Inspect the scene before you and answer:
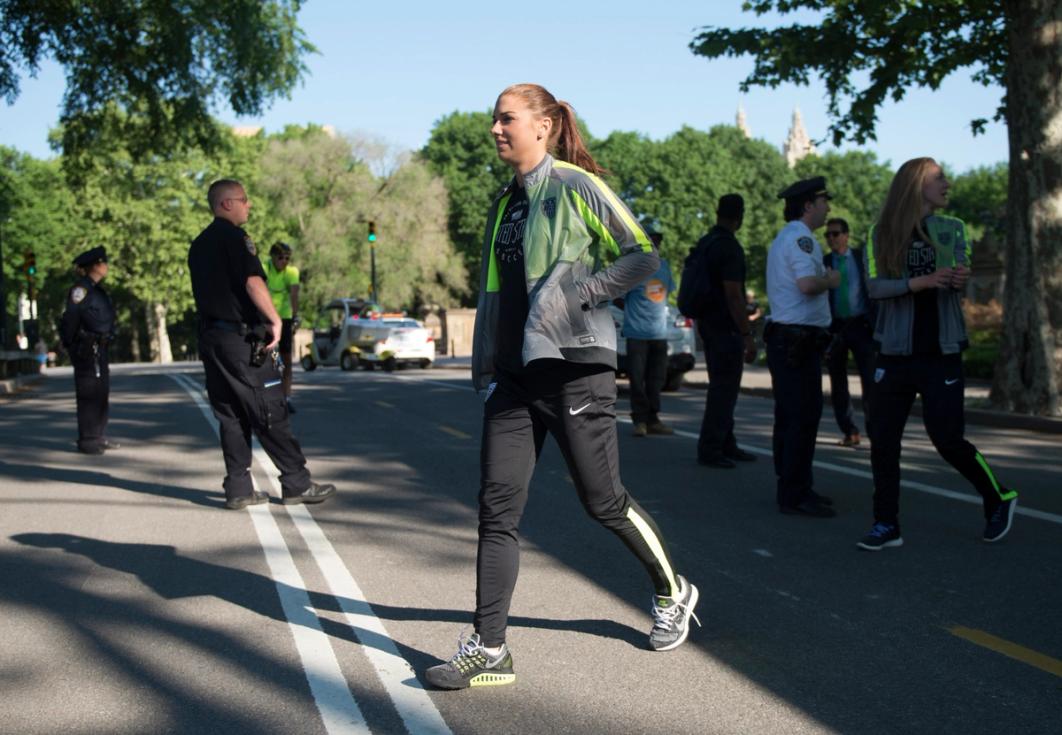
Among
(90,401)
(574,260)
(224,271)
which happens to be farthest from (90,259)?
(574,260)

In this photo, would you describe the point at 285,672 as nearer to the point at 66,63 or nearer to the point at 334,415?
the point at 334,415

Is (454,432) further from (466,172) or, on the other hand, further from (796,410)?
(466,172)

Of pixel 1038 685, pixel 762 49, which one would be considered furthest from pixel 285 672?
pixel 762 49

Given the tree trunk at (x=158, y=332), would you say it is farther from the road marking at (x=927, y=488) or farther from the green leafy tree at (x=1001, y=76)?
the road marking at (x=927, y=488)

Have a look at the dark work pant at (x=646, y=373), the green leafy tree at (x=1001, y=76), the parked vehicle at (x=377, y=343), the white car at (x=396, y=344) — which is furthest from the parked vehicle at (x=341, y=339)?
the dark work pant at (x=646, y=373)

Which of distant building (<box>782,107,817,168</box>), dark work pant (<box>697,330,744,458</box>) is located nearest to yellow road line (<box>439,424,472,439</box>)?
dark work pant (<box>697,330,744,458</box>)

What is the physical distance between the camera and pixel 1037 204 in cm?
1359

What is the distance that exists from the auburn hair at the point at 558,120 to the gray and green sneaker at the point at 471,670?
5.70ft

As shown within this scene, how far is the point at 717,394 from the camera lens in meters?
9.64

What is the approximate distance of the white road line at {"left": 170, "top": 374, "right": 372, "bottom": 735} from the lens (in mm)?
Result: 3994

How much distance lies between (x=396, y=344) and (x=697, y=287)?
22.8 m

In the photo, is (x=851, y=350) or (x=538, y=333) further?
(x=851, y=350)

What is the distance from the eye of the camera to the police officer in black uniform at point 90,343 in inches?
473

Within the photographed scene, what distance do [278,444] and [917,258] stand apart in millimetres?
4195
